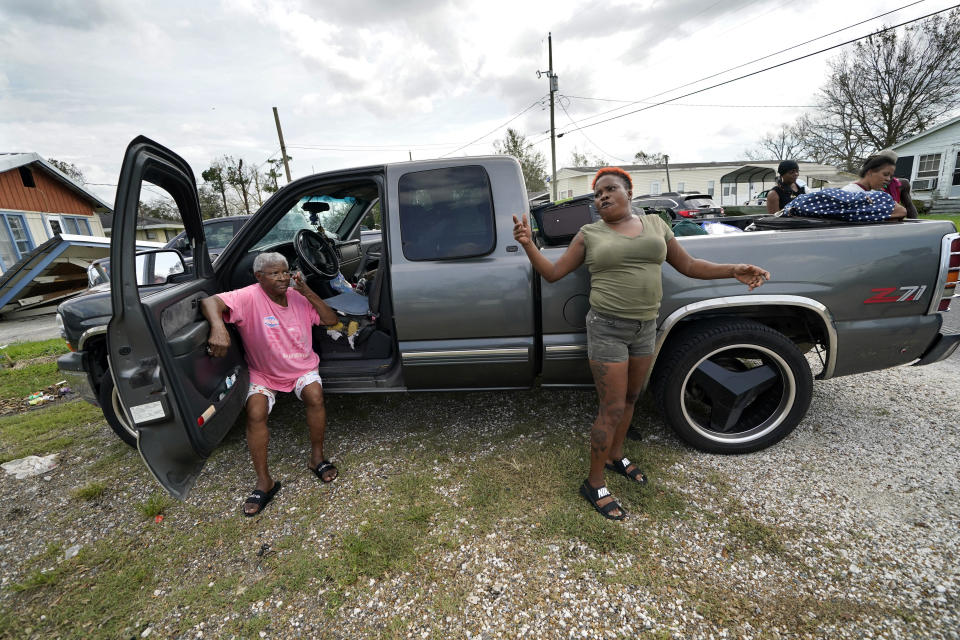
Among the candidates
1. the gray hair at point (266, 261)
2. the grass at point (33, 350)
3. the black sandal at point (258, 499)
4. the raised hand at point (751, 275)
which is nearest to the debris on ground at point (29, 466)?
the black sandal at point (258, 499)

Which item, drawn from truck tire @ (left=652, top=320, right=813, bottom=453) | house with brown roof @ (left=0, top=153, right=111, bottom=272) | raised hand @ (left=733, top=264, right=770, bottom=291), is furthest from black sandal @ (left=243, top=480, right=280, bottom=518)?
house with brown roof @ (left=0, top=153, right=111, bottom=272)

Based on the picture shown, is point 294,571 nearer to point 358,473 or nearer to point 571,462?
point 358,473

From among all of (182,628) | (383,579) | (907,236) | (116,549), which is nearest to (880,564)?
(907,236)

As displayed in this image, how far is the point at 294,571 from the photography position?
2.01 meters

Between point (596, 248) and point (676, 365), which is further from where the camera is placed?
point (676, 365)

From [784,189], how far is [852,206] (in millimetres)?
2202

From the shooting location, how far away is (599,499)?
2.23 meters

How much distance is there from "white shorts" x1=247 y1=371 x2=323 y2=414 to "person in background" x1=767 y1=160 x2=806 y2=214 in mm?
4598

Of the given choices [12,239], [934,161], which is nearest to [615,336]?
[12,239]

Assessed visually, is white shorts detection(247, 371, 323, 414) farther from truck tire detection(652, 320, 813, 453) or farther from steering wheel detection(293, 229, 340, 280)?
truck tire detection(652, 320, 813, 453)

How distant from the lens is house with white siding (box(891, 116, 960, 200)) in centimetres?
1828

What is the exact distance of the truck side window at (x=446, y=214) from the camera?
255 centimetres

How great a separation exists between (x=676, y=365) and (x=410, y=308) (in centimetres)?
163

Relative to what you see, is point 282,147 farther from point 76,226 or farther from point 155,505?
point 155,505
